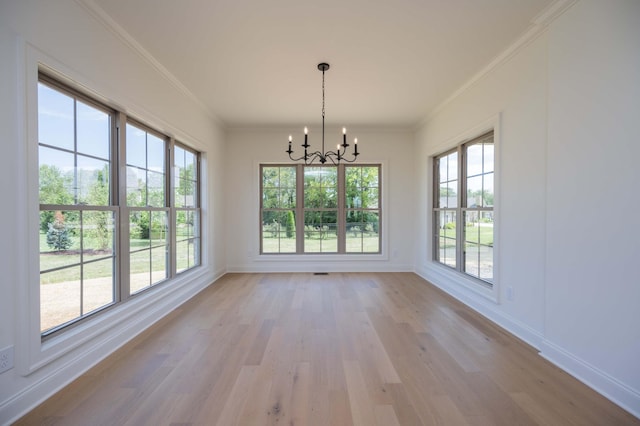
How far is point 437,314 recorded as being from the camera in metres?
3.27

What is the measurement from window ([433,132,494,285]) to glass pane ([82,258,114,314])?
3.96 meters

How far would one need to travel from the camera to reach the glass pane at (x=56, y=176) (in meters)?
1.90

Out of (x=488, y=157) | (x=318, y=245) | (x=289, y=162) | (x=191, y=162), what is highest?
(x=289, y=162)

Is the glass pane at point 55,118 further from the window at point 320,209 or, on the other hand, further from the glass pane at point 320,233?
the glass pane at point 320,233

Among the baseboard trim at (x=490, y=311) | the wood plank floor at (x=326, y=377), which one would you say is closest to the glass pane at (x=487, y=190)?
the baseboard trim at (x=490, y=311)

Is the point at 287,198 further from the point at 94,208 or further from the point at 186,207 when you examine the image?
the point at 94,208

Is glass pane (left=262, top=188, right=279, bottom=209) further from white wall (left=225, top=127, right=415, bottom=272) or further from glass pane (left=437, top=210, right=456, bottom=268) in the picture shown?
glass pane (left=437, top=210, right=456, bottom=268)

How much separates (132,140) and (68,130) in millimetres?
745

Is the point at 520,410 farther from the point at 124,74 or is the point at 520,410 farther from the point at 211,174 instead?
the point at 211,174

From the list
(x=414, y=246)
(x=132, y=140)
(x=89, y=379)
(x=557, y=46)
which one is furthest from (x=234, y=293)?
(x=557, y=46)

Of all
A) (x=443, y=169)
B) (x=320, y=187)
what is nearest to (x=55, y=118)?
(x=320, y=187)

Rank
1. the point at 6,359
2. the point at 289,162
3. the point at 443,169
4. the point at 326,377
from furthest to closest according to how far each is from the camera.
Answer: the point at 289,162 < the point at 443,169 < the point at 326,377 < the point at 6,359

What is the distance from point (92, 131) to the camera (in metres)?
2.35

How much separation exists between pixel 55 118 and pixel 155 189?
1358 millimetres
